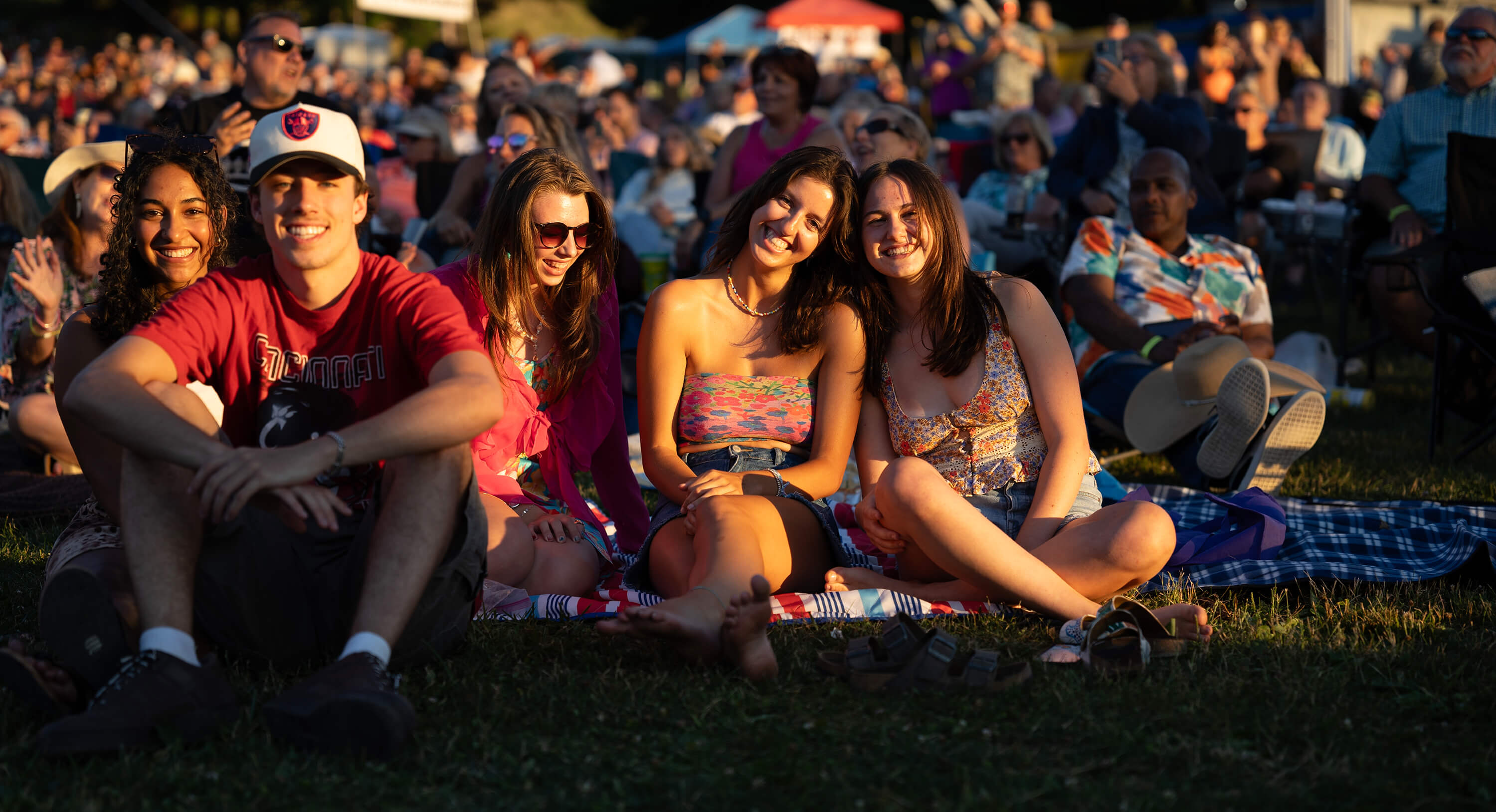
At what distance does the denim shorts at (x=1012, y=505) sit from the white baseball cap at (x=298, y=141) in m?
1.98

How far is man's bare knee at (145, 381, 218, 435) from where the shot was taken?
9.32ft

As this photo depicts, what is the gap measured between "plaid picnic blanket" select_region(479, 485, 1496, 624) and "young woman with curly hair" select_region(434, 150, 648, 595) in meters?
0.15

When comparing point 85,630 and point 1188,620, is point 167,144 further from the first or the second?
point 1188,620

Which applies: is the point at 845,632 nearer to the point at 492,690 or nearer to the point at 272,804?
the point at 492,690

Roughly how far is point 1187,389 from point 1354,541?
3.95 feet

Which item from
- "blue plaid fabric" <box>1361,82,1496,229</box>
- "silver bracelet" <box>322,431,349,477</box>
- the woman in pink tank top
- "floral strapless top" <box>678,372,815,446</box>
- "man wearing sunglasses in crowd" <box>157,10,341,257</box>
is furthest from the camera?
the woman in pink tank top

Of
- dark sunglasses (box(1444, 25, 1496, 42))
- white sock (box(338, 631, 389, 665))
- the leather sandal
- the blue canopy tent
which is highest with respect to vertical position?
the blue canopy tent

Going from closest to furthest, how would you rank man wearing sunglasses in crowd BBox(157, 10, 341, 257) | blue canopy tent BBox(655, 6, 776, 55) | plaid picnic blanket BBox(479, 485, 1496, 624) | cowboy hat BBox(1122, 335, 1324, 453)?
plaid picnic blanket BBox(479, 485, 1496, 624), cowboy hat BBox(1122, 335, 1324, 453), man wearing sunglasses in crowd BBox(157, 10, 341, 257), blue canopy tent BBox(655, 6, 776, 55)

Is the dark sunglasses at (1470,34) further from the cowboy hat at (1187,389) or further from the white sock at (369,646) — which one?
the white sock at (369,646)

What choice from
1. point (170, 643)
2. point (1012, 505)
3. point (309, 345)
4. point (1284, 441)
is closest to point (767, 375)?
point (1012, 505)

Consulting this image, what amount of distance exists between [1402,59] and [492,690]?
50.2 feet

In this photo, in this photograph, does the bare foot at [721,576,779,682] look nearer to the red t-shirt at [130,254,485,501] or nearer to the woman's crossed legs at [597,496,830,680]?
the woman's crossed legs at [597,496,830,680]

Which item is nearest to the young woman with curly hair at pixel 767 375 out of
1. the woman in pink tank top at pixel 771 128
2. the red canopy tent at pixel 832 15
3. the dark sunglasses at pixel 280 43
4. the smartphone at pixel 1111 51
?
the dark sunglasses at pixel 280 43

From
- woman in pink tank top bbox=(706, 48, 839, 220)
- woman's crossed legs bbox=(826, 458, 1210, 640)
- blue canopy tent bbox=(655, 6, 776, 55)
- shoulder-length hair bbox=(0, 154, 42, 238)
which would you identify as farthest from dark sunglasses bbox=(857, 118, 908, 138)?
blue canopy tent bbox=(655, 6, 776, 55)
